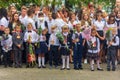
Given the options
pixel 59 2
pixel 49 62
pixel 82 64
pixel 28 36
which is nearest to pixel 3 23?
pixel 28 36

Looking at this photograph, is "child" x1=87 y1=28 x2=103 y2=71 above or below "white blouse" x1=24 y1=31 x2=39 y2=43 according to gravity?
below

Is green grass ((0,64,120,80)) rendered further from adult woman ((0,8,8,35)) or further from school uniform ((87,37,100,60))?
adult woman ((0,8,8,35))

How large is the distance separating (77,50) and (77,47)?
10cm

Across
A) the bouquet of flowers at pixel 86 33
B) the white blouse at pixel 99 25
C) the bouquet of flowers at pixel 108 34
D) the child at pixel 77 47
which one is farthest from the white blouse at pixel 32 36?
the bouquet of flowers at pixel 108 34

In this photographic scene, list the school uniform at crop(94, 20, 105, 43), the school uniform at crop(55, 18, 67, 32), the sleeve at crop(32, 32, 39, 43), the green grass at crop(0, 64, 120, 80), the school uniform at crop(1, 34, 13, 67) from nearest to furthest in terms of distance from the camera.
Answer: the green grass at crop(0, 64, 120, 80), the school uniform at crop(1, 34, 13, 67), the sleeve at crop(32, 32, 39, 43), the school uniform at crop(55, 18, 67, 32), the school uniform at crop(94, 20, 105, 43)

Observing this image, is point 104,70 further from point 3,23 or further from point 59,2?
point 59,2

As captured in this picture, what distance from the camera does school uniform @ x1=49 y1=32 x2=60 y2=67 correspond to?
577 inches

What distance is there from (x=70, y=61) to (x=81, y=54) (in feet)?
2.43

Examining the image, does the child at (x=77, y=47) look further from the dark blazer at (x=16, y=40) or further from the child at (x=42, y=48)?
the dark blazer at (x=16, y=40)

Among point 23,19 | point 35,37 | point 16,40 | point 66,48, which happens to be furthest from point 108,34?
point 16,40

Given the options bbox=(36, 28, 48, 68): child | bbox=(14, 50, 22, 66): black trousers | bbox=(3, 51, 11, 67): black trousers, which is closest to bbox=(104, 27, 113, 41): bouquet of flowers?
bbox=(36, 28, 48, 68): child

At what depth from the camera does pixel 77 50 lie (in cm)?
1455

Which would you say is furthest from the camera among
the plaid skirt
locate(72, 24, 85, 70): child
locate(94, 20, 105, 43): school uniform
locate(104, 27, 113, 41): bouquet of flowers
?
locate(94, 20, 105, 43): school uniform

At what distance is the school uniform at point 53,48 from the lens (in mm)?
14656
